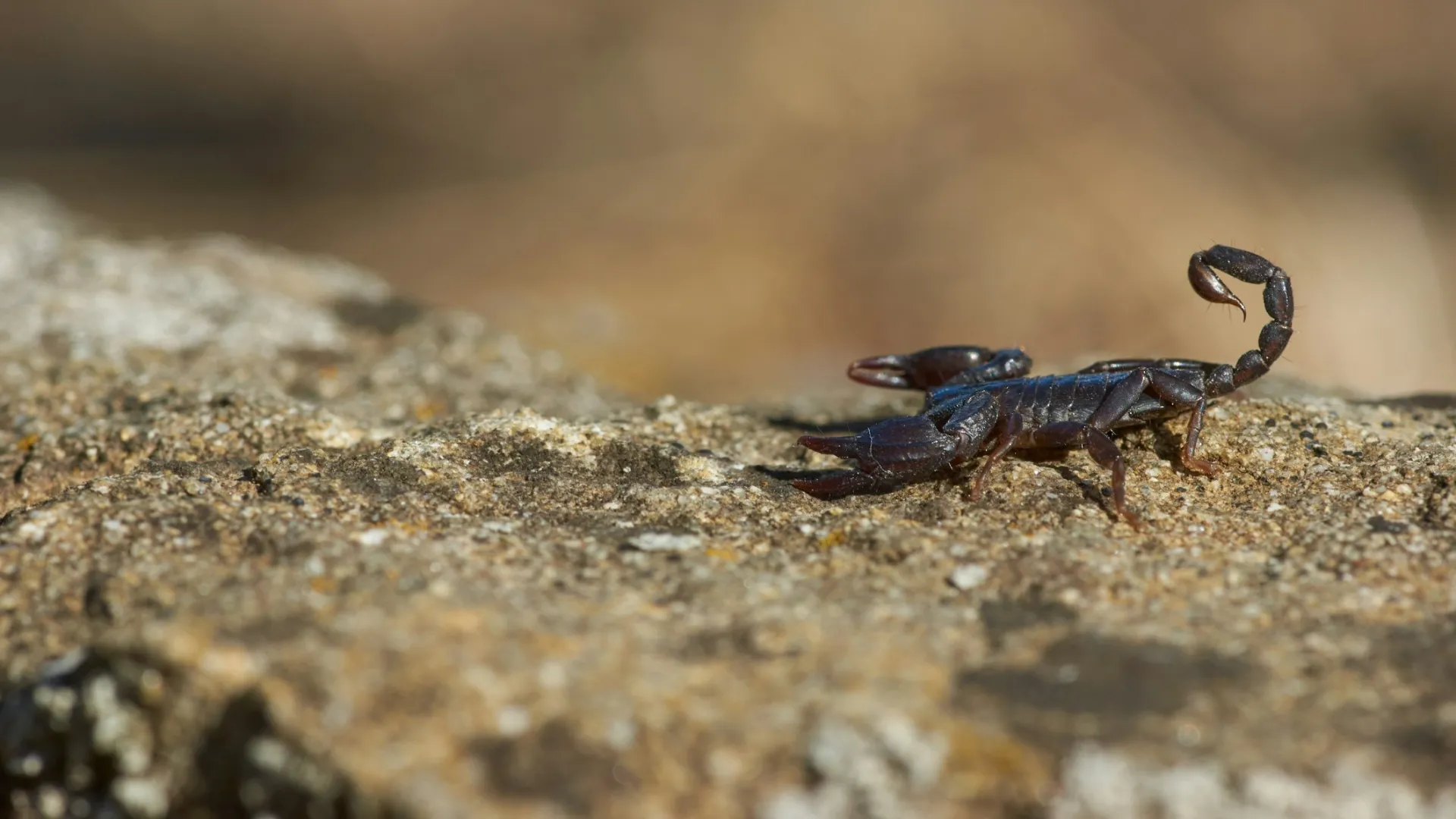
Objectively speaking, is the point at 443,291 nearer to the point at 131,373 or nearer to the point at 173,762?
the point at 131,373

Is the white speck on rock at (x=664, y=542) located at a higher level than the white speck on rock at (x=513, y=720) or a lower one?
higher

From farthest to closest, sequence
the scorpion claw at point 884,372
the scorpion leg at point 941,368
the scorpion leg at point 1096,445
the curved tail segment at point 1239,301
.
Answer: the scorpion claw at point 884,372 < the scorpion leg at point 941,368 < the curved tail segment at point 1239,301 < the scorpion leg at point 1096,445

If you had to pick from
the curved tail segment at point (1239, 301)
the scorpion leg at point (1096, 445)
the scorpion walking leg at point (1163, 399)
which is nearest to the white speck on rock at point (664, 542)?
the scorpion leg at point (1096, 445)

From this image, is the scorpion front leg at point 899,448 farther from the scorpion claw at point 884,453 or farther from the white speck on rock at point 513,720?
the white speck on rock at point 513,720

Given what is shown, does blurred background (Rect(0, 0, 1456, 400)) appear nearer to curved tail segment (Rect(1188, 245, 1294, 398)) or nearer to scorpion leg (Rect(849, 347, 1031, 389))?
scorpion leg (Rect(849, 347, 1031, 389))

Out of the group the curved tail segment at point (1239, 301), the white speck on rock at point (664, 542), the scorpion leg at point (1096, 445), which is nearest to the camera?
the white speck on rock at point (664, 542)

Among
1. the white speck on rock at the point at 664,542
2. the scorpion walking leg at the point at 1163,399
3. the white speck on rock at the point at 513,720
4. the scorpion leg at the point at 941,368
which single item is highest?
the scorpion leg at the point at 941,368

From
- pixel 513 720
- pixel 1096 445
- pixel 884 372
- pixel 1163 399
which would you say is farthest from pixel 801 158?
pixel 513 720

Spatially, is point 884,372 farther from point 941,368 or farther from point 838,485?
point 838,485
